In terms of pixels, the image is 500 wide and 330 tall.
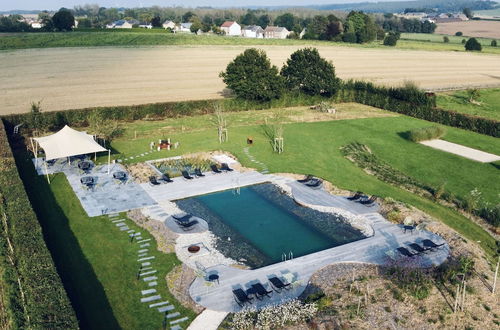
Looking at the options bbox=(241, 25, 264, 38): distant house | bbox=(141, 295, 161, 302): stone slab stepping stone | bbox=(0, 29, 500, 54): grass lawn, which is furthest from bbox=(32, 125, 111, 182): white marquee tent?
bbox=(241, 25, 264, 38): distant house

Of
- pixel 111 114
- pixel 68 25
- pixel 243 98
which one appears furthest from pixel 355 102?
pixel 68 25

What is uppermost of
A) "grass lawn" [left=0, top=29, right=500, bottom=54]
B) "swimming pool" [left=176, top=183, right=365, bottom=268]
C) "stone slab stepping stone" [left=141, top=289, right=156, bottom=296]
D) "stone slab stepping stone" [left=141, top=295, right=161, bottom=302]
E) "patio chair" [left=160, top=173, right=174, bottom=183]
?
"grass lawn" [left=0, top=29, right=500, bottom=54]

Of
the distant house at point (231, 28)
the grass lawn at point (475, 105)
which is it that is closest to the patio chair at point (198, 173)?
the grass lawn at point (475, 105)

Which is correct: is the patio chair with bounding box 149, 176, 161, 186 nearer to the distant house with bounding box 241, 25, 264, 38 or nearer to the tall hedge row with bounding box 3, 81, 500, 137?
the tall hedge row with bounding box 3, 81, 500, 137

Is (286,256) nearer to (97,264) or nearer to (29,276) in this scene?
(97,264)

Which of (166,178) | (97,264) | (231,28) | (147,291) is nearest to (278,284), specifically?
(147,291)

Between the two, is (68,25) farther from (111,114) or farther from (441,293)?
(441,293)
